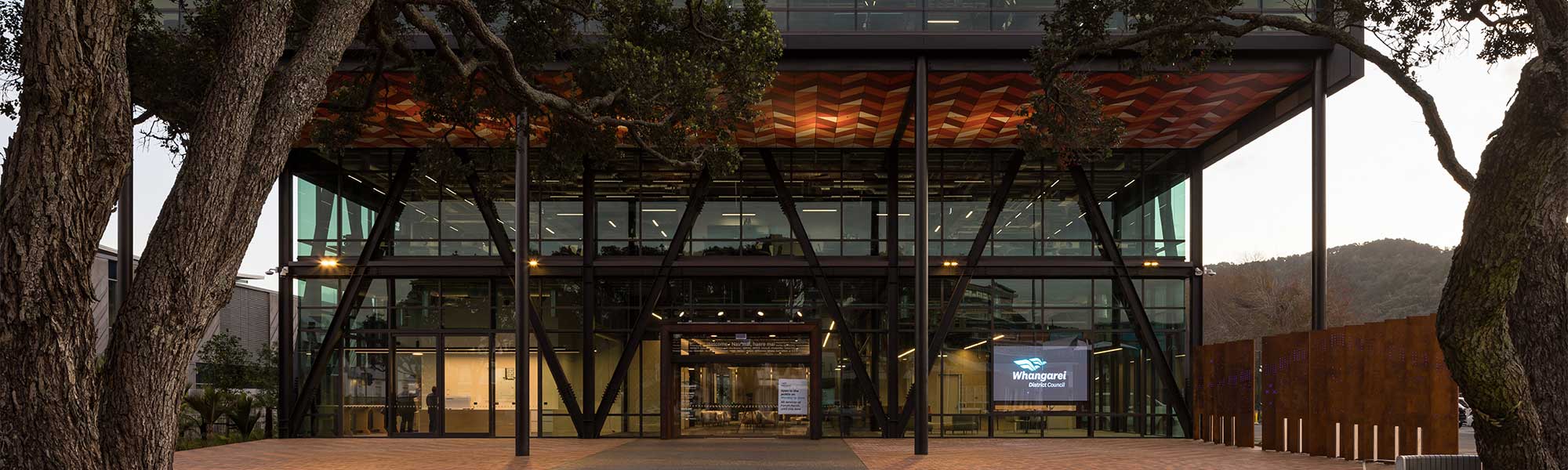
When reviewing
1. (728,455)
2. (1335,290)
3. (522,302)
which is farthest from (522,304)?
(1335,290)

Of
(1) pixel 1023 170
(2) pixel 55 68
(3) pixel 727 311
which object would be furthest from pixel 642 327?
(2) pixel 55 68

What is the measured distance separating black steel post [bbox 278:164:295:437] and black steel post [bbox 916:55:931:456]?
1227 cm

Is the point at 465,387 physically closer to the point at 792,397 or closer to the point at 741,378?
the point at 741,378

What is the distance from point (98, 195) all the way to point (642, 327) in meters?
17.0

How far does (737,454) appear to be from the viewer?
18.7m

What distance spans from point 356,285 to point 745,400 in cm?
754

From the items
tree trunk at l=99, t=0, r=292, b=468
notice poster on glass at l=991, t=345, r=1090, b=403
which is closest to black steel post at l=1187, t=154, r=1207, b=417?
→ notice poster on glass at l=991, t=345, r=1090, b=403

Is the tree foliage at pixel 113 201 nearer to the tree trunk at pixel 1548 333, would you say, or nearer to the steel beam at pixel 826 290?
the tree trunk at pixel 1548 333

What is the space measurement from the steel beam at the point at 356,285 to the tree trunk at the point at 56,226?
56.4 ft

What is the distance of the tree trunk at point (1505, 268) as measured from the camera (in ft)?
25.4

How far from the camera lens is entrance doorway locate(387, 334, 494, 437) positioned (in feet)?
78.2

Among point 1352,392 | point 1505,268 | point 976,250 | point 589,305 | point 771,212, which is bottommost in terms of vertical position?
point 1352,392

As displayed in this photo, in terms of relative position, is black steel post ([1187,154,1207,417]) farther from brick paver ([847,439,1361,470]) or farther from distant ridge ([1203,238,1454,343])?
distant ridge ([1203,238,1454,343])

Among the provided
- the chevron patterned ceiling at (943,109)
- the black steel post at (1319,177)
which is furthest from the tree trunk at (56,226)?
the black steel post at (1319,177)
